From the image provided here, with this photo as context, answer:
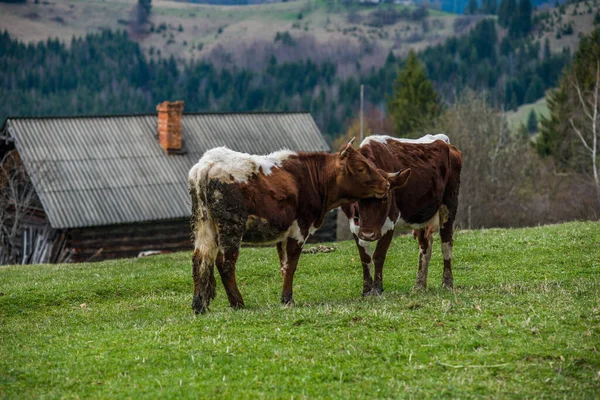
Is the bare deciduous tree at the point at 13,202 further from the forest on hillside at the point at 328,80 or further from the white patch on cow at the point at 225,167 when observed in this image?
the forest on hillside at the point at 328,80

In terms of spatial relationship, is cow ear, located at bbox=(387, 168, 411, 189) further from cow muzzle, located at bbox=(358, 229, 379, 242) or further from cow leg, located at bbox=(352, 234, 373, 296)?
cow leg, located at bbox=(352, 234, 373, 296)

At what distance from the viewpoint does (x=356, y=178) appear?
14.9 m

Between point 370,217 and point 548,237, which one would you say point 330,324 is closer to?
point 370,217

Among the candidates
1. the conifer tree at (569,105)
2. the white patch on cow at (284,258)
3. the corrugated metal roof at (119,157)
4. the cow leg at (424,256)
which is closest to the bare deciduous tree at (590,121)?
the conifer tree at (569,105)

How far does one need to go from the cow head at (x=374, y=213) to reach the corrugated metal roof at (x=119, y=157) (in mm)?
22409

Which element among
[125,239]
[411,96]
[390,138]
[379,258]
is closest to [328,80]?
[411,96]

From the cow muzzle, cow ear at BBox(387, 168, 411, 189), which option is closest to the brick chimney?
cow ear at BBox(387, 168, 411, 189)

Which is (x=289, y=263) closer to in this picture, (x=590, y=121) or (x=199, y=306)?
(x=199, y=306)

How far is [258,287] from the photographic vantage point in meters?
18.2

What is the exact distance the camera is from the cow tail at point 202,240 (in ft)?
45.2

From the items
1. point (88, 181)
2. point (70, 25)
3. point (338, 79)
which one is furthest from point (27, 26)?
point (88, 181)

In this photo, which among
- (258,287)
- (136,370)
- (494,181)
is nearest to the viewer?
(136,370)

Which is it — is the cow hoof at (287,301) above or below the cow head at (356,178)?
below

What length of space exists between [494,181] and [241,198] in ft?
179
